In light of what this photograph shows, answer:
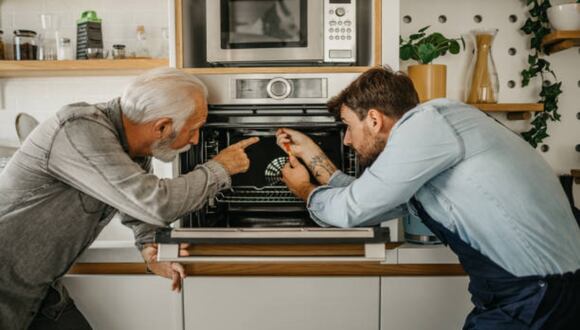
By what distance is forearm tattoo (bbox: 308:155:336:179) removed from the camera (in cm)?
163

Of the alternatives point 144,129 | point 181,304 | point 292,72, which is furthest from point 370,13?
point 181,304

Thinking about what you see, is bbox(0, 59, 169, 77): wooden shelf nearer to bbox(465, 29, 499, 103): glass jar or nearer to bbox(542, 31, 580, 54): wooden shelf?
bbox(465, 29, 499, 103): glass jar

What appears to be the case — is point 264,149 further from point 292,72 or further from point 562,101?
point 562,101

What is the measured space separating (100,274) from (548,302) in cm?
131

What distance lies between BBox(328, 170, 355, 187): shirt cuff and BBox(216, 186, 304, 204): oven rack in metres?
0.18

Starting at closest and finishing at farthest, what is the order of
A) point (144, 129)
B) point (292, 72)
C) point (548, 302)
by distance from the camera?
point (548, 302) → point (144, 129) → point (292, 72)

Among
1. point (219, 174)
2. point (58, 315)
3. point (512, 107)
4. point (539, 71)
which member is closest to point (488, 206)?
point (219, 174)

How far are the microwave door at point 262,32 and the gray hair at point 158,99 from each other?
33 centimetres

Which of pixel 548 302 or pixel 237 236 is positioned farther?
pixel 237 236

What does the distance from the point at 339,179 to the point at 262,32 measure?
53 cm

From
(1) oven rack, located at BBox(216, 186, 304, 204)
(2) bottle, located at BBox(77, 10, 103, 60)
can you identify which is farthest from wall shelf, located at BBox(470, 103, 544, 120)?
(2) bottle, located at BBox(77, 10, 103, 60)

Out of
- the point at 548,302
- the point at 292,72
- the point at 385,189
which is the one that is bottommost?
the point at 548,302

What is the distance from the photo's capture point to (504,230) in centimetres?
120

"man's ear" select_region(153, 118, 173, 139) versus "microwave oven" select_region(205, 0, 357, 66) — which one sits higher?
"microwave oven" select_region(205, 0, 357, 66)
